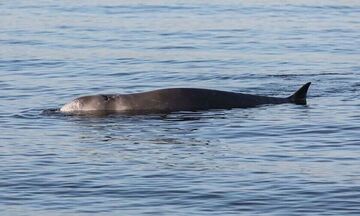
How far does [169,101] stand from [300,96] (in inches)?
96.9

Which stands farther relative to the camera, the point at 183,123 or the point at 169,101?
the point at 169,101

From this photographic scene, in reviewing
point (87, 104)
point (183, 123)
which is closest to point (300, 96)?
point (183, 123)

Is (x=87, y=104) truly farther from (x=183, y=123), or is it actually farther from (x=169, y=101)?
(x=183, y=123)

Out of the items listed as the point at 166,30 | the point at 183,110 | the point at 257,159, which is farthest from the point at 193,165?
the point at 166,30

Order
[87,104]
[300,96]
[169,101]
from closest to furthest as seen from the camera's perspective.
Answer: [169,101] → [87,104] → [300,96]

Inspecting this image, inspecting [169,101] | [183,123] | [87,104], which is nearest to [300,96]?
[169,101]

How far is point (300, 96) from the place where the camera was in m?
24.2

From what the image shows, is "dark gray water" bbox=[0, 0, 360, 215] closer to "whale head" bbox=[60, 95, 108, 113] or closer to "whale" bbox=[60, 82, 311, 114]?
"whale" bbox=[60, 82, 311, 114]

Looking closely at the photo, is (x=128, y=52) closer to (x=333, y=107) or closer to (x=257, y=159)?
(x=333, y=107)

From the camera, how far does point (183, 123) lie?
72.4ft

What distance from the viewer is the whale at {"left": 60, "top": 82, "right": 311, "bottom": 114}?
23.6 meters

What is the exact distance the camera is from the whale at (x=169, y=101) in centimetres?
2362

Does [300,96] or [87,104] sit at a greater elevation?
[87,104]

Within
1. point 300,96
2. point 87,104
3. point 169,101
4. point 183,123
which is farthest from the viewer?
point 300,96
